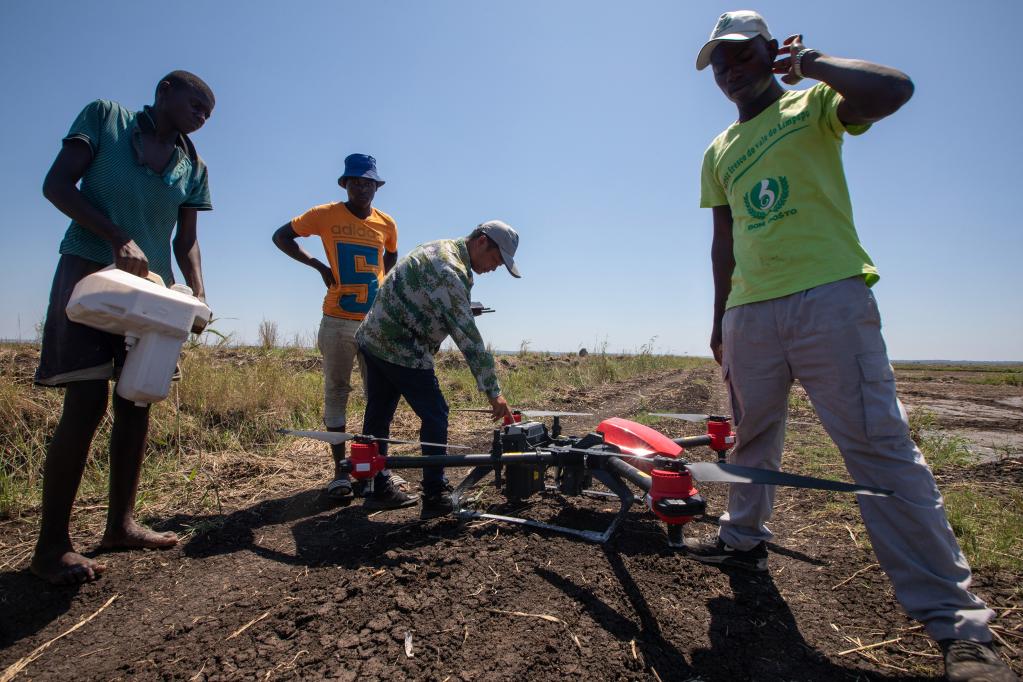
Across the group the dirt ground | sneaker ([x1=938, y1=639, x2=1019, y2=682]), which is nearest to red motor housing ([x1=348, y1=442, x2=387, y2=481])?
the dirt ground

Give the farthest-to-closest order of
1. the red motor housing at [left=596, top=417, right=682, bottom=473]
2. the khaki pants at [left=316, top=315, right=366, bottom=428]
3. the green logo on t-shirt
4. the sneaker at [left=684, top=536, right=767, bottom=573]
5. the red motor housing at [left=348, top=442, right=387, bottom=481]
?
the khaki pants at [left=316, top=315, right=366, bottom=428]
the red motor housing at [left=596, top=417, right=682, bottom=473]
the red motor housing at [left=348, top=442, right=387, bottom=481]
the sneaker at [left=684, top=536, right=767, bottom=573]
the green logo on t-shirt

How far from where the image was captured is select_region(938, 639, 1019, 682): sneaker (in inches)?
58.9

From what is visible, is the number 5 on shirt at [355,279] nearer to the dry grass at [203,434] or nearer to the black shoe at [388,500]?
the black shoe at [388,500]

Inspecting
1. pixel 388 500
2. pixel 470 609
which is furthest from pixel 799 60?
pixel 388 500

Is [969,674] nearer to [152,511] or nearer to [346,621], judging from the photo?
[346,621]

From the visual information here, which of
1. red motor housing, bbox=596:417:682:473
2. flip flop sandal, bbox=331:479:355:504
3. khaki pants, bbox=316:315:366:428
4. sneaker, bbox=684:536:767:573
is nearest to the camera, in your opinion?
sneaker, bbox=684:536:767:573

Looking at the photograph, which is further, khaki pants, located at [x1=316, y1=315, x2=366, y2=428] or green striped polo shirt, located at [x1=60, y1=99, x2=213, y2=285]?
khaki pants, located at [x1=316, y1=315, x2=366, y2=428]

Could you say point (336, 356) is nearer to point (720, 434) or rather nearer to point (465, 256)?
point (465, 256)

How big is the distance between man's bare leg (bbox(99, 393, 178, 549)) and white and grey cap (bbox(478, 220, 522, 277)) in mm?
1998

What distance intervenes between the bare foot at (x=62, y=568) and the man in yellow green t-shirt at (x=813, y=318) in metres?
2.73

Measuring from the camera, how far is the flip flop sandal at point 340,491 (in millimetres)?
3441

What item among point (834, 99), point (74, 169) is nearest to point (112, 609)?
point (74, 169)

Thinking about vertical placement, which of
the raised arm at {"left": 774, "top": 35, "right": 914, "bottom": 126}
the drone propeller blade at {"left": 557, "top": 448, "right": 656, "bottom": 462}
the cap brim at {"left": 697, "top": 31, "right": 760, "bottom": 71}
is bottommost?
the drone propeller blade at {"left": 557, "top": 448, "right": 656, "bottom": 462}

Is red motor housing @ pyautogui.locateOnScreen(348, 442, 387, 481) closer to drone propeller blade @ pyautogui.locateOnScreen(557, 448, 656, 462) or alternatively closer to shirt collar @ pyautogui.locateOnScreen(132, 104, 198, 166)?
drone propeller blade @ pyautogui.locateOnScreen(557, 448, 656, 462)
